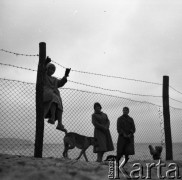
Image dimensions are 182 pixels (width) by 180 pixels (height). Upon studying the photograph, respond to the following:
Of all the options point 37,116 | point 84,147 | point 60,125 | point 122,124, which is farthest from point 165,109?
point 37,116

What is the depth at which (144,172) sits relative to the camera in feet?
14.6

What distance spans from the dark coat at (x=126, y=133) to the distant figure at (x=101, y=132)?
0.24m

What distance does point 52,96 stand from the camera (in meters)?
6.07

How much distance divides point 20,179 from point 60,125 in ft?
10.7

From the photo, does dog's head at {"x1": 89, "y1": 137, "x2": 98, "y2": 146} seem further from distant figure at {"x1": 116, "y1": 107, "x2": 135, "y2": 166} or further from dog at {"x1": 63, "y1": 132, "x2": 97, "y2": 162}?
distant figure at {"x1": 116, "y1": 107, "x2": 135, "y2": 166}

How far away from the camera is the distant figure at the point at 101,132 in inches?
284

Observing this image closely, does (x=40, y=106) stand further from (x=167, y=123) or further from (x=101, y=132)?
(x=167, y=123)

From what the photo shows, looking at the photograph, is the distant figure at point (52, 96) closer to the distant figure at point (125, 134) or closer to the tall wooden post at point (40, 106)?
the tall wooden post at point (40, 106)

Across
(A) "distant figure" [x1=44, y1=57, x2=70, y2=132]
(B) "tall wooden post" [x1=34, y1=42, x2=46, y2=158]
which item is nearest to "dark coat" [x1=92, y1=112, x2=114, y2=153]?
(A) "distant figure" [x1=44, y1=57, x2=70, y2=132]

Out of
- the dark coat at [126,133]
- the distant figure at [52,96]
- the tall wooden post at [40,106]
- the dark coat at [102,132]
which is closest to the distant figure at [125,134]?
the dark coat at [126,133]

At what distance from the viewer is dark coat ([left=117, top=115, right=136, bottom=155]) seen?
742cm

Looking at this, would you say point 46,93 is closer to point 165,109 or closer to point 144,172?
point 144,172

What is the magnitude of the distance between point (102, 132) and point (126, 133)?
0.57 metres

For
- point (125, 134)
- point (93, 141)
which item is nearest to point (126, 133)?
point (125, 134)
